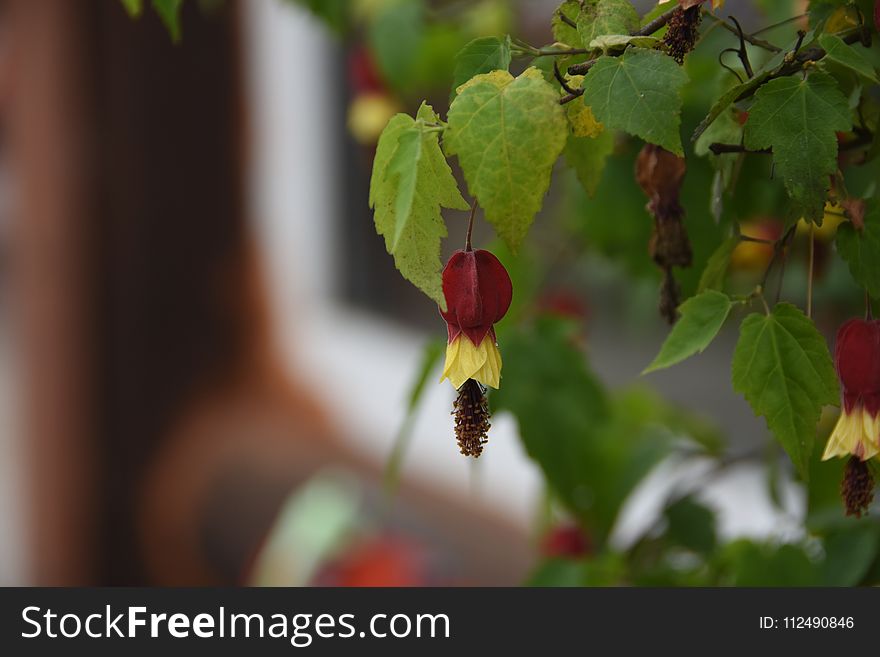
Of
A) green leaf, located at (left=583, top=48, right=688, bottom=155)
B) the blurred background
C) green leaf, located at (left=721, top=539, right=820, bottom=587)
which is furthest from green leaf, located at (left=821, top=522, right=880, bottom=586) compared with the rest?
the blurred background

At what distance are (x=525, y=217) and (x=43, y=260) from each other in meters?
1.71

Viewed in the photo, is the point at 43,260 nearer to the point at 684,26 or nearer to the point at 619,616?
the point at 619,616

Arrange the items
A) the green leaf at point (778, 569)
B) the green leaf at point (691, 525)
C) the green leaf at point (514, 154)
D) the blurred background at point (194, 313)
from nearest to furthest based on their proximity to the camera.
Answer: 1. the green leaf at point (514, 154)
2. the green leaf at point (778, 569)
3. the green leaf at point (691, 525)
4. the blurred background at point (194, 313)

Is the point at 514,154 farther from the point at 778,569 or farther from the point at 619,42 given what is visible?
the point at 778,569

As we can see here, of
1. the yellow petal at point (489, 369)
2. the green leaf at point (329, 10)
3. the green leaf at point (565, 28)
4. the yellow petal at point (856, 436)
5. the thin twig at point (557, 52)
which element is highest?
the green leaf at point (329, 10)

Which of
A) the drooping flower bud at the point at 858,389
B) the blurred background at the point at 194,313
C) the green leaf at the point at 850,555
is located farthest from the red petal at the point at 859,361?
the blurred background at the point at 194,313

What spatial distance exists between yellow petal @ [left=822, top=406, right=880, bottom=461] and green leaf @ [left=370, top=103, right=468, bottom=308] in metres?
0.13

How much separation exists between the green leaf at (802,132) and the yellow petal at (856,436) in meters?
0.07

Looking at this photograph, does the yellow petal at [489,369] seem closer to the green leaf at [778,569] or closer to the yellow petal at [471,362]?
the yellow petal at [471,362]

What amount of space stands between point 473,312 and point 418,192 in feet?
0.17

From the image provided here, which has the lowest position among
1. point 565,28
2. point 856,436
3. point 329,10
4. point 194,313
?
point 856,436

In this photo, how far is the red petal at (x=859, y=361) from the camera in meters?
0.31

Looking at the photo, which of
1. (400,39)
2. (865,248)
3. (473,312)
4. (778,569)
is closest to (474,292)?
(473,312)

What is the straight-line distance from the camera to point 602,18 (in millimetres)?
280
